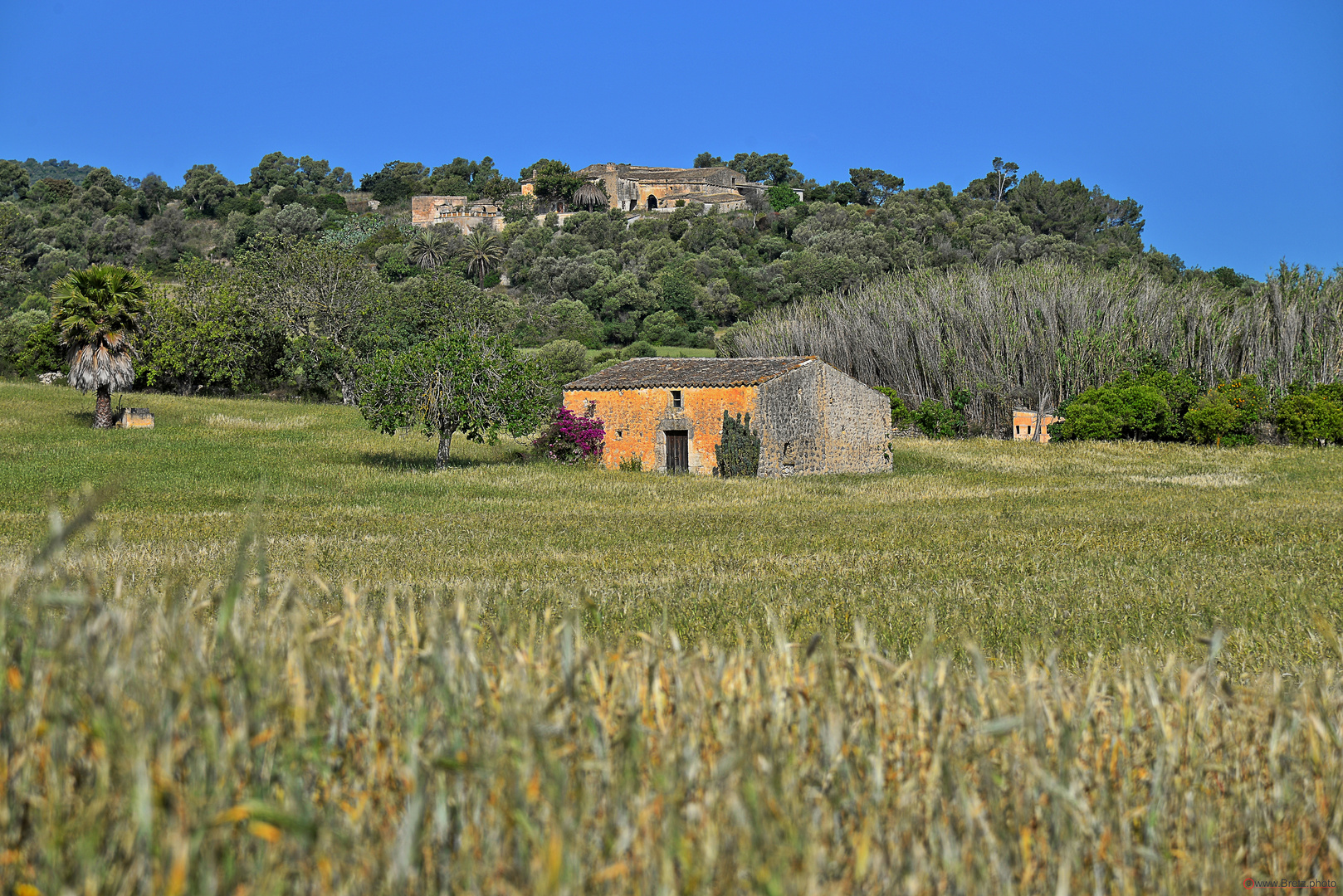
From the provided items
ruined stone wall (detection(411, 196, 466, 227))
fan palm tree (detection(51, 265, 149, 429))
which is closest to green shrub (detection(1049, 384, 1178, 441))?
fan palm tree (detection(51, 265, 149, 429))

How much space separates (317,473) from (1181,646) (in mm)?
23836

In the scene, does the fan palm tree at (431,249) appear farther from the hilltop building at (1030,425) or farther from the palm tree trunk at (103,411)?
the palm tree trunk at (103,411)

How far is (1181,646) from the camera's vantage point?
25.8 ft

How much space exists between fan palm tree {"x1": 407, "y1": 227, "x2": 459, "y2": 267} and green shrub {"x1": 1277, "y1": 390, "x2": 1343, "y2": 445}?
7748 cm

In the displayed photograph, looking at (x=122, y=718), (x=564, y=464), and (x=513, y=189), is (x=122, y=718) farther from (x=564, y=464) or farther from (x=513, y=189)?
(x=513, y=189)

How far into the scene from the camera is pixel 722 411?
3322 centimetres

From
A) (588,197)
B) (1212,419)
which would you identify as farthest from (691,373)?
(588,197)

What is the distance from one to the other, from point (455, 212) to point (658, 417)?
362 feet

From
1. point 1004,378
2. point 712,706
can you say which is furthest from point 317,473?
point 1004,378

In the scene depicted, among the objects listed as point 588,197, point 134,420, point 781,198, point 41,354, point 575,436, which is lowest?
point 575,436

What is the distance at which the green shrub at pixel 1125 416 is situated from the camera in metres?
46.2

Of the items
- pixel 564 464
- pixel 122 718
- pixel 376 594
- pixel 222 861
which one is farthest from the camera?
pixel 564 464

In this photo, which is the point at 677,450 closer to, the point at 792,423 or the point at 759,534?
the point at 792,423

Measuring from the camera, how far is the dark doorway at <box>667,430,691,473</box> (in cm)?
3375
